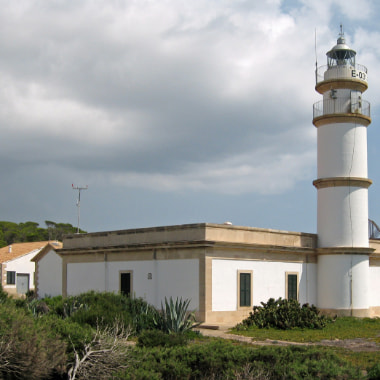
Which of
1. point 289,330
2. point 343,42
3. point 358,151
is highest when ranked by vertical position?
point 343,42

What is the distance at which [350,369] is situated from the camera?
882cm

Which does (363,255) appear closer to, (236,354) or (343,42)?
(343,42)

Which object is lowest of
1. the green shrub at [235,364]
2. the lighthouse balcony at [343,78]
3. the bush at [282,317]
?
the bush at [282,317]

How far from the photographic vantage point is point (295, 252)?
23.2 metres

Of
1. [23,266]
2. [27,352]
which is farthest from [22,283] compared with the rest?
[27,352]

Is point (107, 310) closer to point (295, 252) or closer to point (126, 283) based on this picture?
point (126, 283)

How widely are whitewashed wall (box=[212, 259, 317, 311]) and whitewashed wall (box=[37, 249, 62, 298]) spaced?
15854mm

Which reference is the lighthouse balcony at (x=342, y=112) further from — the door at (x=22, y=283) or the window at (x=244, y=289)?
the door at (x=22, y=283)

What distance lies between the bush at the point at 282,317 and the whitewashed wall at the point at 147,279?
6.78 feet

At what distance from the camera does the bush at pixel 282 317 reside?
19250mm

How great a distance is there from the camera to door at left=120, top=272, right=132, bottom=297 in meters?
22.8

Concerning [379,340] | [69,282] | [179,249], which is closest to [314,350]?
[379,340]

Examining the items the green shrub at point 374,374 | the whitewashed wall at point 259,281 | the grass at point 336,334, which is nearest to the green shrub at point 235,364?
the green shrub at point 374,374

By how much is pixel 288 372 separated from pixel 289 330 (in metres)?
10.4
